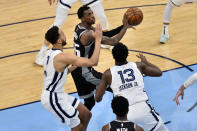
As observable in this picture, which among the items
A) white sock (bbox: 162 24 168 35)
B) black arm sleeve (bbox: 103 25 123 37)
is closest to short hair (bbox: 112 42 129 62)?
black arm sleeve (bbox: 103 25 123 37)

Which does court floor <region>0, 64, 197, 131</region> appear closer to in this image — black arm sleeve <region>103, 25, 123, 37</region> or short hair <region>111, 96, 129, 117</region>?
black arm sleeve <region>103, 25, 123, 37</region>

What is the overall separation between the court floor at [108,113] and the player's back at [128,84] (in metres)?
1.18

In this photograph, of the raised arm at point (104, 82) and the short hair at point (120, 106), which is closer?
the short hair at point (120, 106)

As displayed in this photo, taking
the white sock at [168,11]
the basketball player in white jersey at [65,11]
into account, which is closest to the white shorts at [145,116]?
the basketball player in white jersey at [65,11]

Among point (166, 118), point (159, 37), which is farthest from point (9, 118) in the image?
point (159, 37)

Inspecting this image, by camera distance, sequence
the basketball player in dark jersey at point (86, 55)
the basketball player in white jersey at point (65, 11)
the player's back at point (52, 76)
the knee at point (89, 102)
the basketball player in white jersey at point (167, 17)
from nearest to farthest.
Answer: the player's back at point (52, 76)
the basketball player in dark jersey at point (86, 55)
the knee at point (89, 102)
the basketball player in white jersey at point (65, 11)
the basketball player in white jersey at point (167, 17)

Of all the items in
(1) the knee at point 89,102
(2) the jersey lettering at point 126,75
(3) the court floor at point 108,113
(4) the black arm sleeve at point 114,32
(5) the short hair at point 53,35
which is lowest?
(3) the court floor at point 108,113

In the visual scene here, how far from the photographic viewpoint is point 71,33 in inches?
358

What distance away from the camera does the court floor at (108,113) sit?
562 centimetres

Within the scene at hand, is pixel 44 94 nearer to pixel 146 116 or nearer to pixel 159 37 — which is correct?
pixel 146 116

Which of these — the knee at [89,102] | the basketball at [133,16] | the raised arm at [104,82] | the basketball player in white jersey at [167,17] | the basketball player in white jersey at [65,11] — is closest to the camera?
the raised arm at [104,82]

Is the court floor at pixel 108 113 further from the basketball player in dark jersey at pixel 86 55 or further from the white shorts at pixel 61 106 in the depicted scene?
the white shorts at pixel 61 106

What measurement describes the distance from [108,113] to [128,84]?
1.54m

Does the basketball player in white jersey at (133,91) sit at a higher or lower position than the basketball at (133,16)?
lower
